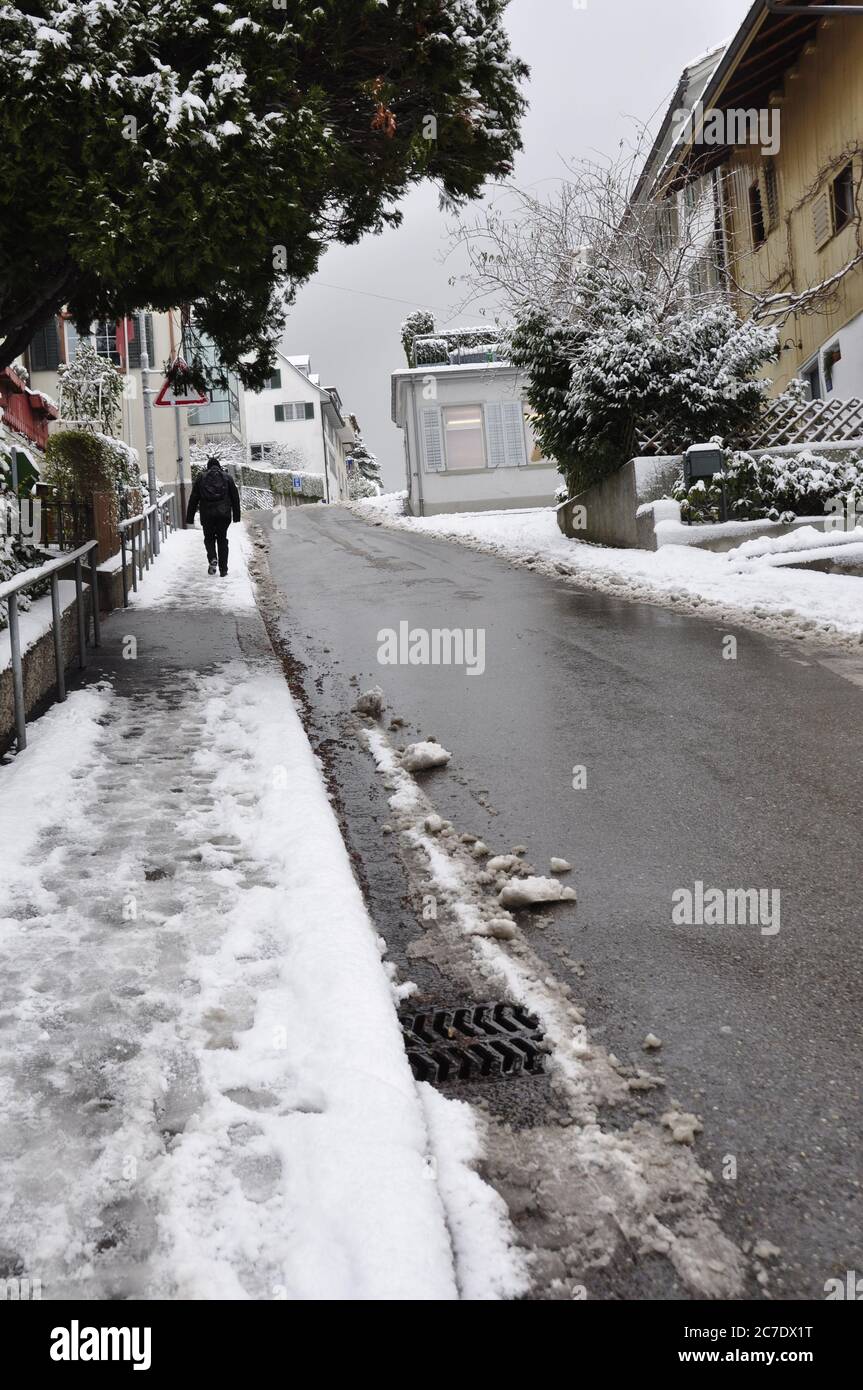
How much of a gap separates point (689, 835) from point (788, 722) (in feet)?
6.31

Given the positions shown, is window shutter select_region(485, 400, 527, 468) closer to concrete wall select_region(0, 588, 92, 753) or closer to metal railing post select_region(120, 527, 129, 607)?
metal railing post select_region(120, 527, 129, 607)

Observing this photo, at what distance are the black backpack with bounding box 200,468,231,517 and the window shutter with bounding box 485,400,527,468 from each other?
56.0ft

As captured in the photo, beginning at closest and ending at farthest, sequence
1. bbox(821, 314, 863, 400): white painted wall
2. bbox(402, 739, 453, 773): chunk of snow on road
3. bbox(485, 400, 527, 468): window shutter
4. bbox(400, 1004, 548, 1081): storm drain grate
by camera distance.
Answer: bbox(400, 1004, 548, 1081): storm drain grate → bbox(402, 739, 453, 773): chunk of snow on road → bbox(821, 314, 863, 400): white painted wall → bbox(485, 400, 527, 468): window shutter

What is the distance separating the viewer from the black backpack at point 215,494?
46.3 feet

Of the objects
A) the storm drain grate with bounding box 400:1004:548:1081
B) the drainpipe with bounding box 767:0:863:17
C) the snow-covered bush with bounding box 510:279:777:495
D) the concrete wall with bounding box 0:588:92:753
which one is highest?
the drainpipe with bounding box 767:0:863:17

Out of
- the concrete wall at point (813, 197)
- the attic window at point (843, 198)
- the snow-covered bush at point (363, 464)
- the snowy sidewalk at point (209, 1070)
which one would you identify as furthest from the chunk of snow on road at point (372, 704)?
the snow-covered bush at point (363, 464)

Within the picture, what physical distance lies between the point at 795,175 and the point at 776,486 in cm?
929

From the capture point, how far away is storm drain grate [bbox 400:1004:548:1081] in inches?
113

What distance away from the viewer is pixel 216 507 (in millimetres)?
14102

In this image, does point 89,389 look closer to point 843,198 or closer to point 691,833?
point 843,198

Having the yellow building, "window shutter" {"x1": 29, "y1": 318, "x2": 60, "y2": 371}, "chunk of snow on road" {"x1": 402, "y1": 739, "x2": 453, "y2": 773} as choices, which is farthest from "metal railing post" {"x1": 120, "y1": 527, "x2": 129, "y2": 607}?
"window shutter" {"x1": 29, "y1": 318, "x2": 60, "y2": 371}

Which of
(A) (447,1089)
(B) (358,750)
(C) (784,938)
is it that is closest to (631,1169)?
(A) (447,1089)

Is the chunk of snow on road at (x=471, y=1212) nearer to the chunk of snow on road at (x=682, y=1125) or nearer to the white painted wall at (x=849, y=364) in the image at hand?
the chunk of snow on road at (x=682, y=1125)

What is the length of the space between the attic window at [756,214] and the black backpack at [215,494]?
41.3ft
